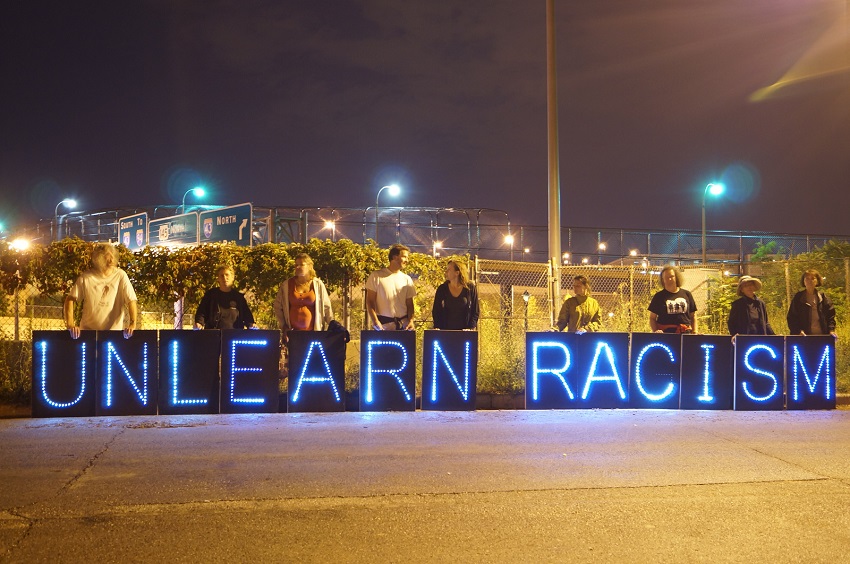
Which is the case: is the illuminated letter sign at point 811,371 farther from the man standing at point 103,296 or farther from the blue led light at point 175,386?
the man standing at point 103,296

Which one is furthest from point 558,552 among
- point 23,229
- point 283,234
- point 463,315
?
point 23,229

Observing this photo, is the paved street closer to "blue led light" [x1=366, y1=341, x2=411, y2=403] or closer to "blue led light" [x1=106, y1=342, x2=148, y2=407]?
"blue led light" [x1=106, y1=342, x2=148, y2=407]

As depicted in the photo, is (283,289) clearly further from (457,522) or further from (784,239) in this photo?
(784,239)

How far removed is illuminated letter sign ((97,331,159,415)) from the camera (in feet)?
29.8

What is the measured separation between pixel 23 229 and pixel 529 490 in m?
44.7

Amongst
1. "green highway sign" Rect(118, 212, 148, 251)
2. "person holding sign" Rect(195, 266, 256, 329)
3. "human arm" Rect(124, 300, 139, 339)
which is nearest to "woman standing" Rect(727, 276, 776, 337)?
"person holding sign" Rect(195, 266, 256, 329)

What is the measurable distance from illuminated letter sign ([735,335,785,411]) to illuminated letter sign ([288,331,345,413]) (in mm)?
5054

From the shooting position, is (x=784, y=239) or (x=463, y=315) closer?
(x=463, y=315)

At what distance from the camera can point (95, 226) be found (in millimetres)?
39500

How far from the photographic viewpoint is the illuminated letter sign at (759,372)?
10.4 metres

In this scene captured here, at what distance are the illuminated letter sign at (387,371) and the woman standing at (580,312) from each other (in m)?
2.70

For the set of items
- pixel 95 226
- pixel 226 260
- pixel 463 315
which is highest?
pixel 95 226

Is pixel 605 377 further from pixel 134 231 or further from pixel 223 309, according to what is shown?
pixel 134 231

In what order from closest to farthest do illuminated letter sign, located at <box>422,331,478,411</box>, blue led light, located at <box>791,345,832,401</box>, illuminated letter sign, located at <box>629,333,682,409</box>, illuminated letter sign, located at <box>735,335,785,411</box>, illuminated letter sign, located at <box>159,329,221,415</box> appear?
illuminated letter sign, located at <box>159,329,221,415</box>, illuminated letter sign, located at <box>422,331,478,411</box>, illuminated letter sign, located at <box>629,333,682,409</box>, illuminated letter sign, located at <box>735,335,785,411</box>, blue led light, located at <box>791,345,832,401</box>
